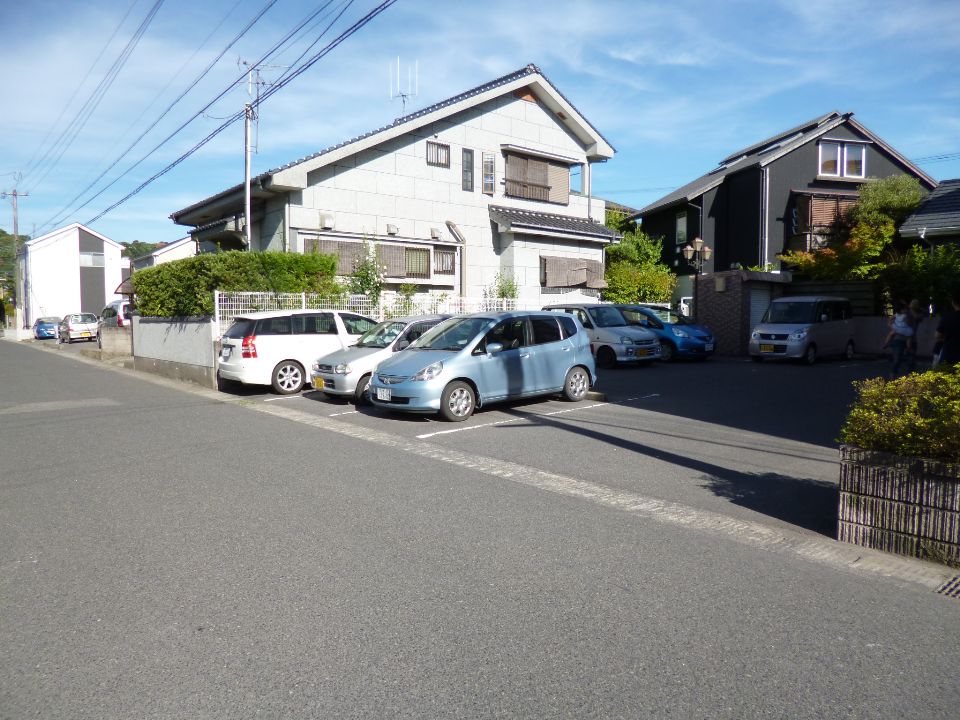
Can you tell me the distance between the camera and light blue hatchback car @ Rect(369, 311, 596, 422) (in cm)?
1054

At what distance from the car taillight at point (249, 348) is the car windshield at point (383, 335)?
79.9 inches

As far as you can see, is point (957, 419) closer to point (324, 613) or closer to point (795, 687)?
point (795, 687)

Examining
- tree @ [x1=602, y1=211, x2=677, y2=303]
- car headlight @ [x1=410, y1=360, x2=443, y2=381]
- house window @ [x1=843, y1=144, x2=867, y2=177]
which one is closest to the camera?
car headlight @ [x1=410, y1=360, x2=443, y2=381]

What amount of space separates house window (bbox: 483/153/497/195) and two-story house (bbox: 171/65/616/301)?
3cm

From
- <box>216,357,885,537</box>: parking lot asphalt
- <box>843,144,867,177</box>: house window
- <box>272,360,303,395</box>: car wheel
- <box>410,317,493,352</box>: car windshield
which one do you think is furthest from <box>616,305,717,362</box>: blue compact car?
<box>843,144,867,177</box>: house window

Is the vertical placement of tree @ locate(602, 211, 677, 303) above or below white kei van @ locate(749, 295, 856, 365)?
above

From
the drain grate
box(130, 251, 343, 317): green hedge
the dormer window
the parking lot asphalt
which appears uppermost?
the dormer window

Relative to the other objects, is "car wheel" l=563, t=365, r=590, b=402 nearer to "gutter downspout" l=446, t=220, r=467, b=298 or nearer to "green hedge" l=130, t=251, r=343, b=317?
"green hedge" l=130, t=251, r=343, b=317

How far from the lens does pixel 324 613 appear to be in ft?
13.3

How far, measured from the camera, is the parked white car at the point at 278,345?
14.0m

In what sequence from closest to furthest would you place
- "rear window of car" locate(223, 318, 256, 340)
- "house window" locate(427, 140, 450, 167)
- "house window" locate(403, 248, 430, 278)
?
1. "rear window of car" locate(223, 318, 256, 340)
2. "house window" locate(403, 248, 430, 278)
3. "house window" locate(427, 140, 450, 167)

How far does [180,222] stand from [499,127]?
11.7 meters

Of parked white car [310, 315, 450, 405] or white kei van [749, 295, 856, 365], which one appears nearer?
parked white car [310, 315, 450, 405]

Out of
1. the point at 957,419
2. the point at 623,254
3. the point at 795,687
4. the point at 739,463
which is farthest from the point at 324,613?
the point at 623,254
